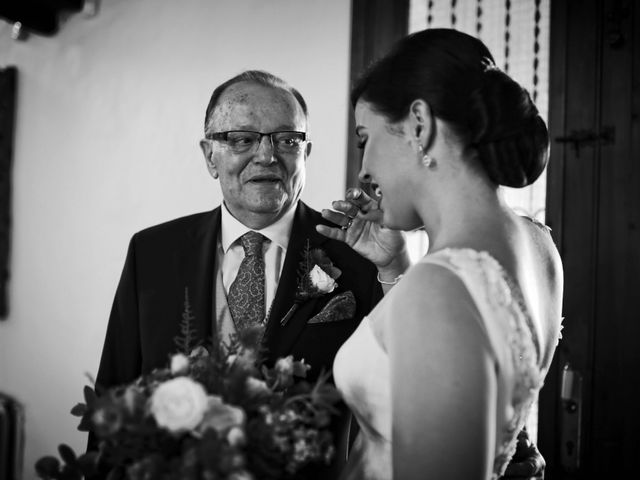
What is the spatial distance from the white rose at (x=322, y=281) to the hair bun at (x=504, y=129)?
2.82ft

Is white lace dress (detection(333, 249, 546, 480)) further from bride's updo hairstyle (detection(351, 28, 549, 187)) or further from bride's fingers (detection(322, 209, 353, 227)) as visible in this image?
bride's fingers (detection(322, 209, 353, 227))

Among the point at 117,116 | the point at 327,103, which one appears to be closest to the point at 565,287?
the point at 327,103

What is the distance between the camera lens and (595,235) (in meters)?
2.82

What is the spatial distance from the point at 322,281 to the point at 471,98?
3.10ft

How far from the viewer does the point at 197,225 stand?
7.55ft

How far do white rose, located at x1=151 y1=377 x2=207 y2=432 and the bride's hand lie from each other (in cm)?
85

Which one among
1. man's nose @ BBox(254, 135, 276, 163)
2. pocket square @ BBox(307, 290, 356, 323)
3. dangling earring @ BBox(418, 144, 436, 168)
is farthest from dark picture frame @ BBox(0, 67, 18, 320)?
dangling earring @ BBox(418, 144, 436, 168)

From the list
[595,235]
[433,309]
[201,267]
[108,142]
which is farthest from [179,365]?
[108,142]

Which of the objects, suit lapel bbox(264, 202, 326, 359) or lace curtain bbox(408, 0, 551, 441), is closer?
suit lapel bbox(264, 202, 326, 359)

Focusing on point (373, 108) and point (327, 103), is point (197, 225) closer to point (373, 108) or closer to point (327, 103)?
point (373, 108)

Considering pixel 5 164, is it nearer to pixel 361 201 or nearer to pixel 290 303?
pixel 290 303

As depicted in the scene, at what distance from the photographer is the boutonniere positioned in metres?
2.04

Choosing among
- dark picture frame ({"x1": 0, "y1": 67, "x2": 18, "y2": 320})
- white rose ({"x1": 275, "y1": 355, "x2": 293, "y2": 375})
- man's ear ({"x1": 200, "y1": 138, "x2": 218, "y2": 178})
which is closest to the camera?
white rose ({"x1": 275, "y1": 355, "x2": 293, "y2": 375})

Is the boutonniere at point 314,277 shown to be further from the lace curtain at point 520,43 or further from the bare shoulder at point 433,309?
the lace curtain at point 520,43
